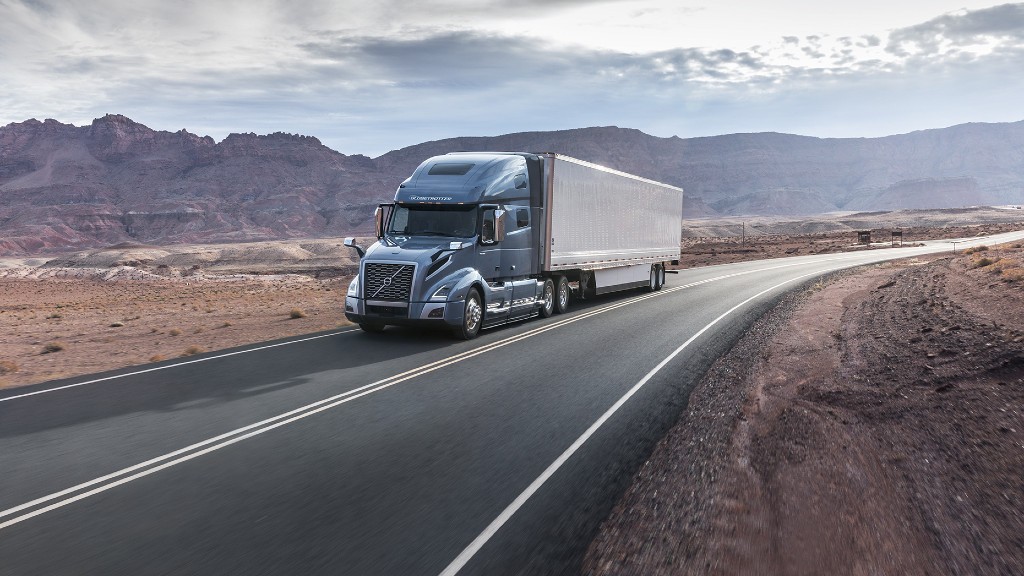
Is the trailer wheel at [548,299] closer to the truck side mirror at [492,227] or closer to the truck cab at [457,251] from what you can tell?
the truck cab at [457,251]

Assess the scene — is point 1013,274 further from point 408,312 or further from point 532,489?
point 532,489

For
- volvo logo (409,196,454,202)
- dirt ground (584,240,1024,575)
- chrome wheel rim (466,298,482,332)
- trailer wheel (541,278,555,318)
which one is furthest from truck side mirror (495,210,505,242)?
dirt ground (584,240,1024,575)

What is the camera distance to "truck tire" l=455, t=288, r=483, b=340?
604 inches

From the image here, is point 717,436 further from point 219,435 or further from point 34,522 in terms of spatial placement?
point 34,522

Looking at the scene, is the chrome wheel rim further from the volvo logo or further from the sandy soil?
the sandy soil

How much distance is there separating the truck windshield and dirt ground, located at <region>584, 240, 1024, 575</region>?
6245mm

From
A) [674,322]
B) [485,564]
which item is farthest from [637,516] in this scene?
[674,322]

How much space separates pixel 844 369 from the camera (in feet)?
38.8

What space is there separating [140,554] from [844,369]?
10.4 meters

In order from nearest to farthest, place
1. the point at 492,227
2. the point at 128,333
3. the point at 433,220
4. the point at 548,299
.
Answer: the point at 492,227 < the point at 433,220 < the point at 548,299 < the point at 128,333

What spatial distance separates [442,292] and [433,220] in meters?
2.15

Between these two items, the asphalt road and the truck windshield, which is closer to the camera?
the asphalt road

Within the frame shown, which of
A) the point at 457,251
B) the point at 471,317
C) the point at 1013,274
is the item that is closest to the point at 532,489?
the point at 471,317

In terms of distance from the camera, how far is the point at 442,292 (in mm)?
14977
